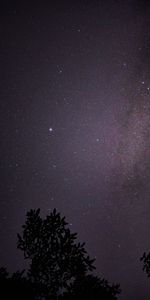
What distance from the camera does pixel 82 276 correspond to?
13.7m

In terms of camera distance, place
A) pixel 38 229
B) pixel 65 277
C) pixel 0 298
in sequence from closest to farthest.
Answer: pixel 0 298 < pixel 65 277 < pixel 38 229

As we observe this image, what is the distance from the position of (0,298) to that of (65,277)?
2.77 m

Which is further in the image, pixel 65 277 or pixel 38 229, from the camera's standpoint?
pixel 38 229

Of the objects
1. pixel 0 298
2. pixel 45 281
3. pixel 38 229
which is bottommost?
pixel 0 298

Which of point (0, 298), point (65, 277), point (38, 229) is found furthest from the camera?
point (38, 229)

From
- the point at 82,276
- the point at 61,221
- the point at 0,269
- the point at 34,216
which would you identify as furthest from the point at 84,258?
the point at 0,269

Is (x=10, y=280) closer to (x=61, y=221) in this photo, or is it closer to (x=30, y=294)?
(x=30, y=294)

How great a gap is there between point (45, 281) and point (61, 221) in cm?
264

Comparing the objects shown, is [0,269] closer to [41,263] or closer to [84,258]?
[41,263]

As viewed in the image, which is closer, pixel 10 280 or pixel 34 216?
pixel 10 280

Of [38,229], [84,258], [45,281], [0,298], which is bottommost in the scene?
[0,298]

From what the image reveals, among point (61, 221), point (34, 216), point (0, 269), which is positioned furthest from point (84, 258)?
point (0, 269)

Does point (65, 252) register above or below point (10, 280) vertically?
above

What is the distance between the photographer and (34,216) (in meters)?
14.3
